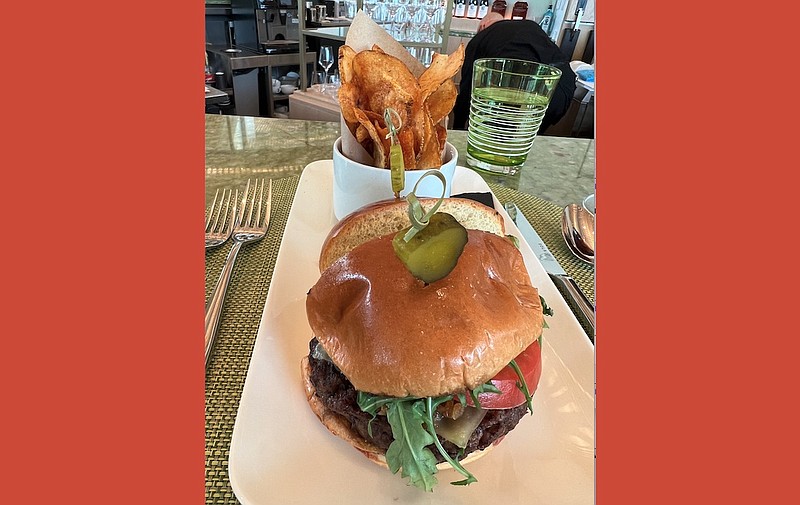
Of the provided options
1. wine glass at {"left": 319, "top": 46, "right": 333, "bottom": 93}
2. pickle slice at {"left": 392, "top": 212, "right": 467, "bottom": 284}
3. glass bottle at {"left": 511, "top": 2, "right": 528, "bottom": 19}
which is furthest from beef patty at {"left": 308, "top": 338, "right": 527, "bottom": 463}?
wine glass at {"left": 319, "top": 46, "right": 333, "bottom": 93}

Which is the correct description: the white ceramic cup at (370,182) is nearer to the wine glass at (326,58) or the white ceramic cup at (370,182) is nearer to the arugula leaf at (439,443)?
the arugula leaf at (439,443)

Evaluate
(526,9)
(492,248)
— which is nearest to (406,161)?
(492,248)

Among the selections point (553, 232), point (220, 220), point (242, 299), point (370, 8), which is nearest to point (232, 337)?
point (242, 299)

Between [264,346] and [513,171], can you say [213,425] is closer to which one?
[264,346]

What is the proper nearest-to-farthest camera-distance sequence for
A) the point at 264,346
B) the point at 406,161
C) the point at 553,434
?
the point at 553,434 → the point at 264,346 → the point at 406,161

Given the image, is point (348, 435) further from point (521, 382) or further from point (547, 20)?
point (547, 20)
